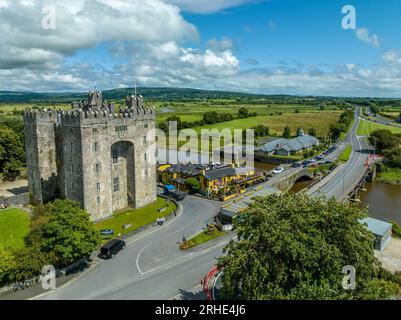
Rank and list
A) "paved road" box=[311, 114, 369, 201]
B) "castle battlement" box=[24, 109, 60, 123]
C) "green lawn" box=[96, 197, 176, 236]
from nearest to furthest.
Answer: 1. "green lawn" box=[96, 197, 176, 236]
2. "castle battlement" box=[24, 109, 60, 123]
3. "paved road" box=[311, 114, 369, 201]

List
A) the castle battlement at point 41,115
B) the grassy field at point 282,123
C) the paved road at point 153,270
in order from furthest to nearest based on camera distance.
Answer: the grassy field at point 282,123
the castle battlement at point 41,115
the paved road at point 153,270

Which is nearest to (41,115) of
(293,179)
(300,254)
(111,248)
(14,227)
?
(14,227)

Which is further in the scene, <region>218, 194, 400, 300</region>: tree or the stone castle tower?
the stone castle tower

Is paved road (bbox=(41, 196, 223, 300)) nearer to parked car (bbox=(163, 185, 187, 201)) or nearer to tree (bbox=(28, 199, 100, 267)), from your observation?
tree (bbox=(28, 199, 100, 267))

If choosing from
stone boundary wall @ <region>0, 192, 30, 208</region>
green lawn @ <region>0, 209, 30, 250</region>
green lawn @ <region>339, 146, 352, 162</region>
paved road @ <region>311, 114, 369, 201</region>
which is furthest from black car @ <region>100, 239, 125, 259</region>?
green lawn @ <region>339, 146, 352, 162</region>

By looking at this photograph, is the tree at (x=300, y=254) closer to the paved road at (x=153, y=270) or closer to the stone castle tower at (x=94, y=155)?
the paved road at (x=153, y=270)

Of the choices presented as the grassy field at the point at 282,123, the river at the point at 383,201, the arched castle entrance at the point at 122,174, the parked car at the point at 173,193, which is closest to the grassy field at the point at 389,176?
the river at the point at 383,201

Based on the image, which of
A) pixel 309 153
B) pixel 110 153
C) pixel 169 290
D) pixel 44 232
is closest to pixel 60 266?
pixel 44 232
